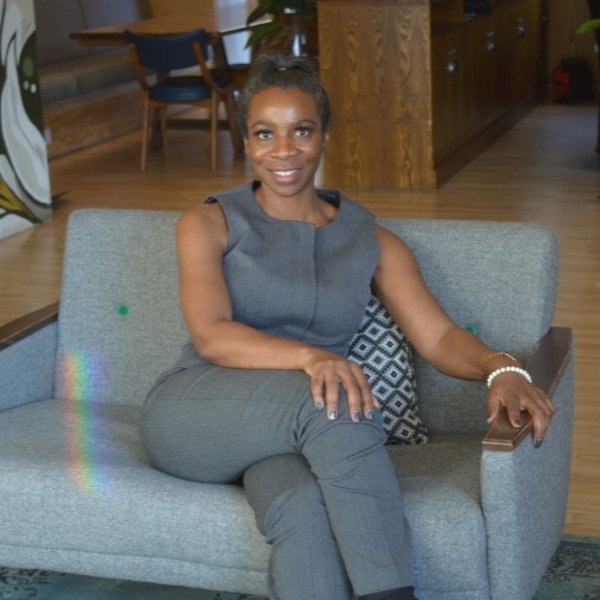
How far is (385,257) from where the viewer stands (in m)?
2.58

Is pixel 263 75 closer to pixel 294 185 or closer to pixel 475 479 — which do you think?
pixel 294 185

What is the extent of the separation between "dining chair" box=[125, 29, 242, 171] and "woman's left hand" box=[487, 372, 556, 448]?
17.5 ft

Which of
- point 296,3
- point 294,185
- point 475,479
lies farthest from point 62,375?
Answer: point 296,3

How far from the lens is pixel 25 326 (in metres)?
2.87

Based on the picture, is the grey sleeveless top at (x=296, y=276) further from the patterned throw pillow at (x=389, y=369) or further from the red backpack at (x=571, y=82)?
the red backpack at (x=571, y=82)

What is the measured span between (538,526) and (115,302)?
1.10 meters

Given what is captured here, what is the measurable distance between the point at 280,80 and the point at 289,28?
5090mm

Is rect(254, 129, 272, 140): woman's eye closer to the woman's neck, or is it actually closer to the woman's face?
the woman's face

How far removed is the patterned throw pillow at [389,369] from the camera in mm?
2596

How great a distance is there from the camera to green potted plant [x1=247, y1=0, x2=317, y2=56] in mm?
7410

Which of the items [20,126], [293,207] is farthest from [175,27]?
[293,207]

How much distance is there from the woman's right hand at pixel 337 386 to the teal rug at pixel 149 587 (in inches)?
23.1

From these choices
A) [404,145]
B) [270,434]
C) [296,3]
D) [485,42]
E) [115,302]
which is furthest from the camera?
[485,42]

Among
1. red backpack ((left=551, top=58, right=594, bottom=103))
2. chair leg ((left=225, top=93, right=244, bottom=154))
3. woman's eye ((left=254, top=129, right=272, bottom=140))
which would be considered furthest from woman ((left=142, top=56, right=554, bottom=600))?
red backpack ((left=551, top=58, right=594, bottom=103))
